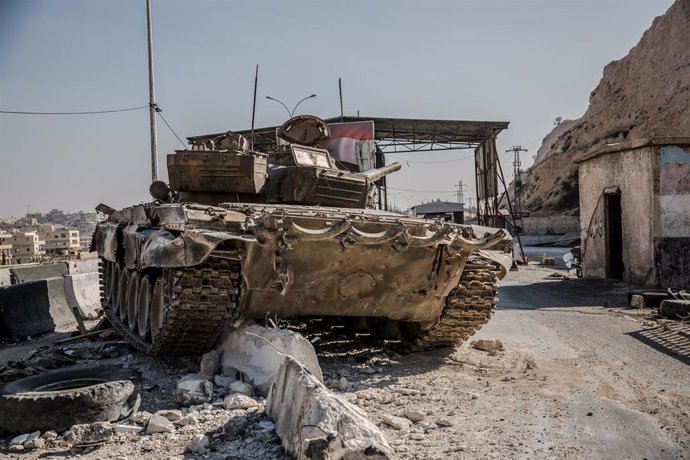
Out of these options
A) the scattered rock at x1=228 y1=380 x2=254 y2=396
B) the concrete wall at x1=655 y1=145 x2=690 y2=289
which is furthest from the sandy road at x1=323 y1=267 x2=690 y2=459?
the concrete wall at x1=655 y1=145 x2=690 y2=289

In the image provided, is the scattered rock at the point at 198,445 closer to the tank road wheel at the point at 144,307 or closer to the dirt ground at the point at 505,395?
the dirt ground at the point at 505,395

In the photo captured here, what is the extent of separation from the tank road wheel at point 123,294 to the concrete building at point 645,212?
1062cm

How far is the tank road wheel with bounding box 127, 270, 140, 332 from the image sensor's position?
302 inches

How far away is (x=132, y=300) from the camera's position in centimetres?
795

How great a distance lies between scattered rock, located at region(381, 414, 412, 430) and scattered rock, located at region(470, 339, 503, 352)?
320 centimetres

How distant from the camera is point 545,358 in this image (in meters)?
7.31

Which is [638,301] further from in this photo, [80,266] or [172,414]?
[80,266]

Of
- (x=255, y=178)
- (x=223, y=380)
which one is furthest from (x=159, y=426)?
(x=255, y=178)

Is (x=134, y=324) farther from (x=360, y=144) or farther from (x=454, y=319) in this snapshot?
(x=360, y=144)

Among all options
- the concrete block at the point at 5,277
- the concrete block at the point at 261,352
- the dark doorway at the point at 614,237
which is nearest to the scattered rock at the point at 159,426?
the concrete block at the point at 261,352

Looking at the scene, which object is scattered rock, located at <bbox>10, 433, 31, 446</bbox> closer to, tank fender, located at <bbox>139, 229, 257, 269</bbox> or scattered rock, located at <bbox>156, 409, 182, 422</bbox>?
scattered rock, located at <bbox>156, 409, 182, 422</bbox>

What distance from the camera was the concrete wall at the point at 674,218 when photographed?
13672 mm

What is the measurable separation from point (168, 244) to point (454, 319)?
323 cm

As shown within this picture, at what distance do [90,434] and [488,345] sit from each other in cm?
479
